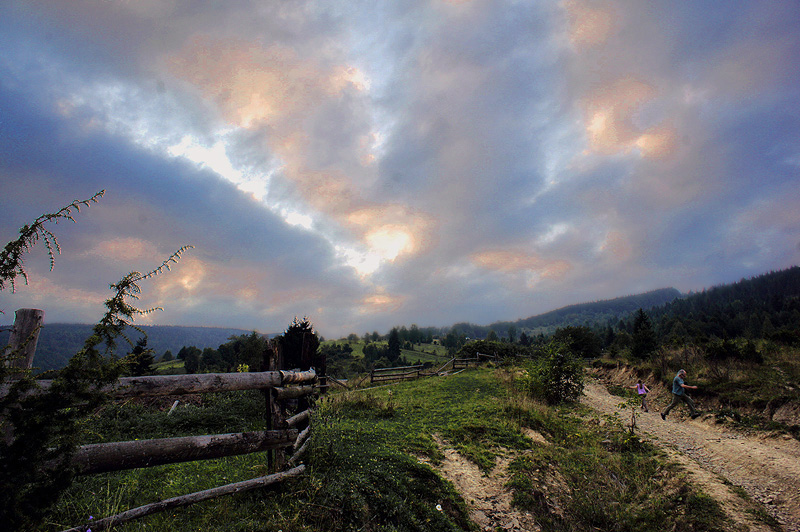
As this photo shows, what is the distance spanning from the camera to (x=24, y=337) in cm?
304

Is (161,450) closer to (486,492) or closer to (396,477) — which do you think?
(396,477)

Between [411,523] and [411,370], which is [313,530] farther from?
[411,370]

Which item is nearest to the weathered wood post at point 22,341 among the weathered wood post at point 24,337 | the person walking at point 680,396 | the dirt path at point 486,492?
→ the weathered wood post at point 24,337

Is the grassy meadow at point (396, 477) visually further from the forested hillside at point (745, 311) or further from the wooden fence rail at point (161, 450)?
the forested hillside at point (745, 311)

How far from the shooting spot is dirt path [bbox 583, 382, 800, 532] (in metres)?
6.16

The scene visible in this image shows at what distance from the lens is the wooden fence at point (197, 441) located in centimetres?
320

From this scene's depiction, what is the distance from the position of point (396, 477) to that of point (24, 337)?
5.08 m

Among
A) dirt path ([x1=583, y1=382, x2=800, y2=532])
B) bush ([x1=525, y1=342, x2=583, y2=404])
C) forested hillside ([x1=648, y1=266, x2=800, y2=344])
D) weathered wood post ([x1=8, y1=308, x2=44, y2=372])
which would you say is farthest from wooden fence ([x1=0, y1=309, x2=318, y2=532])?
forested hillside ([x1=648, y1=266, x2=800, y2=344])

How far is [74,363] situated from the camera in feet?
9.39

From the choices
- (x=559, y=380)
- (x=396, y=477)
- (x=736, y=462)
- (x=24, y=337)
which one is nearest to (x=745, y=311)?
(x=559, y=380)

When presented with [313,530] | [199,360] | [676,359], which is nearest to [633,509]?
[313,530]

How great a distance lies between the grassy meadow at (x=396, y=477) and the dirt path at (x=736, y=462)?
0.62 m

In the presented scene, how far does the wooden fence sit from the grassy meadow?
26 cm

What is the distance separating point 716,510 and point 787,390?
852 centimetres
